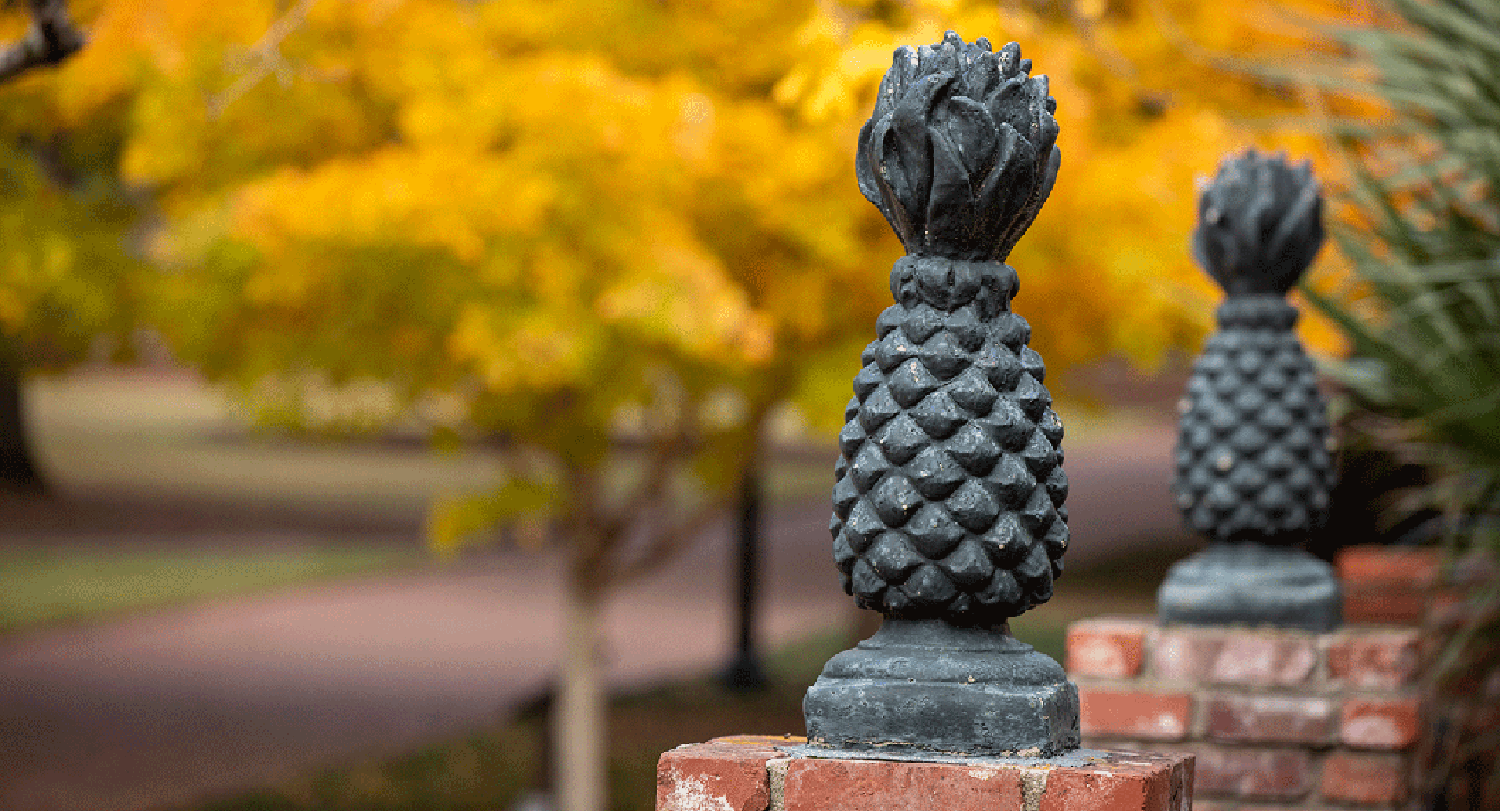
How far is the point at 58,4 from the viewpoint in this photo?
128 inches

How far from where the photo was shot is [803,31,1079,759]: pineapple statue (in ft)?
5.63

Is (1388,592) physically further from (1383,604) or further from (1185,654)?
(1185,654)

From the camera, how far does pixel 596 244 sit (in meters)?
6.55

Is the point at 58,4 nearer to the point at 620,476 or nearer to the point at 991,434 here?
the point at 991,434

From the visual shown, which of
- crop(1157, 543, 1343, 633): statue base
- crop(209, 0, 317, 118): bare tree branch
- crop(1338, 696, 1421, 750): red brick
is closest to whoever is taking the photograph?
crop(1338, 696, 1421, 750): red brick

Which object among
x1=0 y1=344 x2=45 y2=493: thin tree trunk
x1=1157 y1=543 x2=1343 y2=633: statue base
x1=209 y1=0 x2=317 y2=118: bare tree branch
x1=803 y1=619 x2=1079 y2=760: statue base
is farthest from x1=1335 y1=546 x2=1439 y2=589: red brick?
x1=0 y1=344 x2=45 y2=493: thin tree trunk

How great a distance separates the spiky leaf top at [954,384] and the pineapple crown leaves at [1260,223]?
128 centimetres

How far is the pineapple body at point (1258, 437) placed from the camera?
9.61 feet

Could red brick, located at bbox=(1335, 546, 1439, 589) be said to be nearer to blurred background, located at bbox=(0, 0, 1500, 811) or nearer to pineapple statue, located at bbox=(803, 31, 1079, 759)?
blurred background, located at bbox=(0, 0, 1500, 811)

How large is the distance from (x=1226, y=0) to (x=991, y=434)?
6008 mm

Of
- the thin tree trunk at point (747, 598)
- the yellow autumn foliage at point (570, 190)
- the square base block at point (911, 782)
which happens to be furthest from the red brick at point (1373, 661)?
the thin tree trunk at point (747, 598)

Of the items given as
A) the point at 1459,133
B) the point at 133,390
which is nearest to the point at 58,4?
the point at 1459,133

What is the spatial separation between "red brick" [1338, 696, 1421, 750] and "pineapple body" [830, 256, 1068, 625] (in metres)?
1.15

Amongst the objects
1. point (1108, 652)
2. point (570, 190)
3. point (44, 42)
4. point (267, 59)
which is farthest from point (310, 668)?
point (1108, 652)
